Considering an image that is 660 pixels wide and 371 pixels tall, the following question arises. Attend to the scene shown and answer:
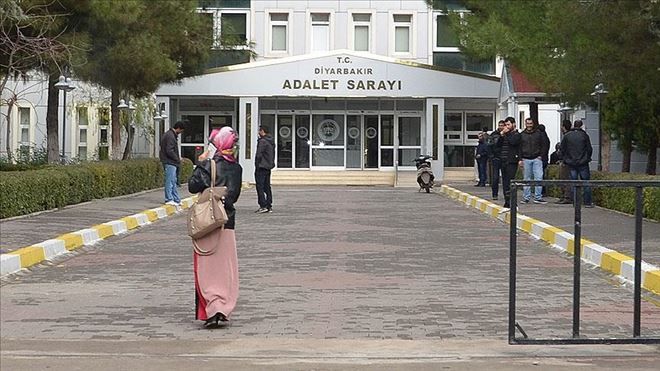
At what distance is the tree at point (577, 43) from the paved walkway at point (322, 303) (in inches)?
194

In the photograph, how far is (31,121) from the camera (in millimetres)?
48469

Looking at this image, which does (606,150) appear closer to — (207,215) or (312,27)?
(312,27)

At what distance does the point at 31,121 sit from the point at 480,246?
36.3m

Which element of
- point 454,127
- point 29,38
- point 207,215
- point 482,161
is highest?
point 29,38

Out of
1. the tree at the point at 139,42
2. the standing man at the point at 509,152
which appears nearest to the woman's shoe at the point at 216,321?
the standing man at the point at 509,152

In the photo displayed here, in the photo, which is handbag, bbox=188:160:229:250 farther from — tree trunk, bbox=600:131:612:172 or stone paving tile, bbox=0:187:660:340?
tree trunk, bbox=600:131:612:172

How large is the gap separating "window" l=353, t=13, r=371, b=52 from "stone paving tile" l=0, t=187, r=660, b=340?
99.9ft

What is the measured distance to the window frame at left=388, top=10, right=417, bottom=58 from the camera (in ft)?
157

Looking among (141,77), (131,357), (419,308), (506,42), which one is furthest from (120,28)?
(131,357)

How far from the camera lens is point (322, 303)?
10.4 metres

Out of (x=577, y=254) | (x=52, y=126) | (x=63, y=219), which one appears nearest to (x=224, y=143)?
(x=577, y=254)

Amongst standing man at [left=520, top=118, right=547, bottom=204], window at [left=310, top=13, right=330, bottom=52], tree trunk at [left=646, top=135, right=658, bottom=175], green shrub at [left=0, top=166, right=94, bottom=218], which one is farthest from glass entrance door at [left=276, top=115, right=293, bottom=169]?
standing man at [left=520, top=118, right=547, bottom=204]

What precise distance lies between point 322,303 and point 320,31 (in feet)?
127

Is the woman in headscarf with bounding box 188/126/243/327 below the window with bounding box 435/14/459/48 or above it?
below
